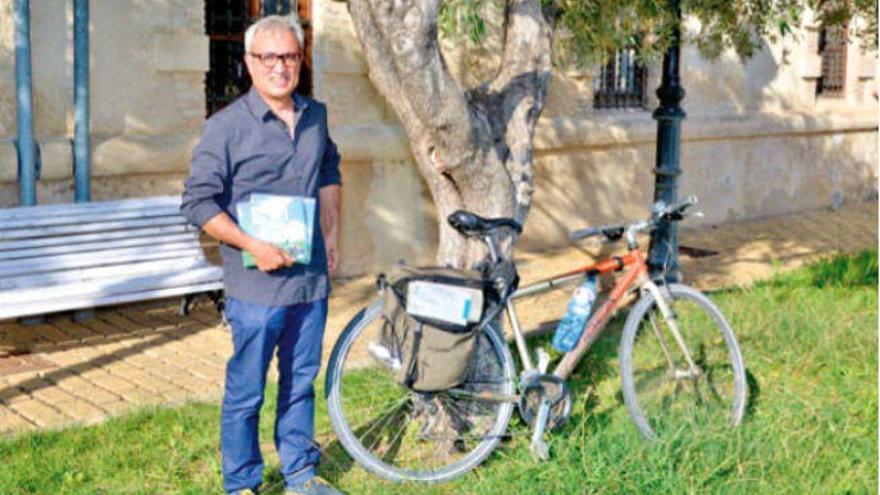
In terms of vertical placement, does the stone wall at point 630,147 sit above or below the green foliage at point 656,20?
below

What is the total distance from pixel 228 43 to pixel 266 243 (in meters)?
5.87

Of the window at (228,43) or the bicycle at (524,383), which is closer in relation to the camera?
the bicycle at (524,383)

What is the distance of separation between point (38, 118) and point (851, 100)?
437 inches

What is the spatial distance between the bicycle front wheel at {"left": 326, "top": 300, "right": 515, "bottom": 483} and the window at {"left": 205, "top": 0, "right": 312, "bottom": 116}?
507cm

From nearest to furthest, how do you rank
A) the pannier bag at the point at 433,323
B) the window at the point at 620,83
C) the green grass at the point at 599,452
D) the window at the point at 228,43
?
the pannier bag at the point at 433,323 → the green grass at the point at 599,452 → the window at the point at 228,43 → the window at the point at 620,83

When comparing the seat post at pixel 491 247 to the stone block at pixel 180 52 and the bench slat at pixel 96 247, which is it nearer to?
the bench slat at pixel 96 247

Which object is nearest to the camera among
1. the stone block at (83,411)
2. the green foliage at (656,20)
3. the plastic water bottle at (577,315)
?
the plastic water bottle at (577,315)

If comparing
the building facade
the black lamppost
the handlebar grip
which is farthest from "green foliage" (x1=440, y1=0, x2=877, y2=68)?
the handlebar grip

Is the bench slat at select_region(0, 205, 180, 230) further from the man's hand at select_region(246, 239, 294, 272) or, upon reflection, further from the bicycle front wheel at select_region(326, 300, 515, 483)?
the man's hand at select_region(246, 239, 294, 272)

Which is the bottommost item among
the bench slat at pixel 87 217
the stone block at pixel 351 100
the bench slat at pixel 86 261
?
the bench slat at pixel 86 261

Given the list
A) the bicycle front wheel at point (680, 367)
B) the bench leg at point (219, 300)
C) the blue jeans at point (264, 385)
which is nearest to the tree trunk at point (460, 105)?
the bicycle front wheel at point (680, 367)

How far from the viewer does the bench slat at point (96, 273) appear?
7344mm

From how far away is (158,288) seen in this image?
7.80 metres

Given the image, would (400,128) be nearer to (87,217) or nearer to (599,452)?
(87,217)
